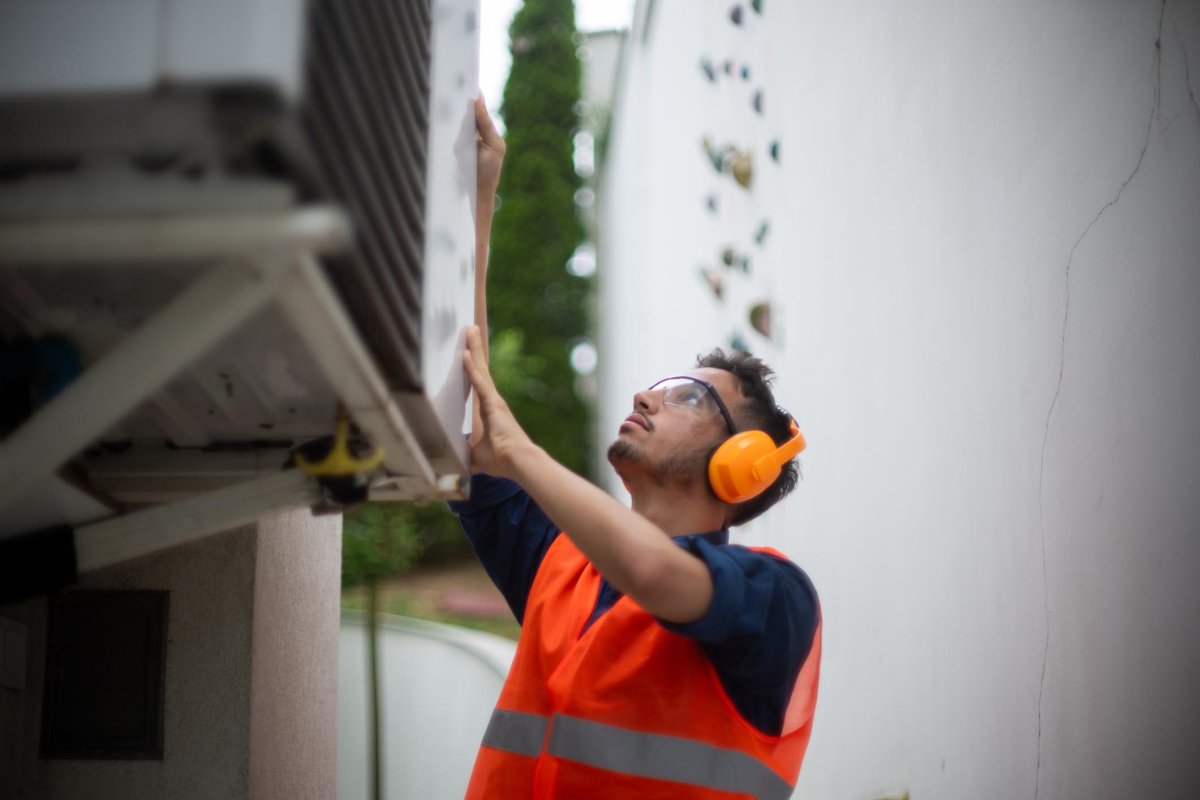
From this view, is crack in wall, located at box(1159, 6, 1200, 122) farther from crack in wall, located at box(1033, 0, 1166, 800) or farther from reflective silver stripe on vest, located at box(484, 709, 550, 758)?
reflective silver stripe on vest, located at box(484, 709, 550, 758)

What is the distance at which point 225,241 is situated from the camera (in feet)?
2.94

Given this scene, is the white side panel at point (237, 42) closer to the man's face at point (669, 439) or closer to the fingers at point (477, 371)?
the fingers at point (477, 371)

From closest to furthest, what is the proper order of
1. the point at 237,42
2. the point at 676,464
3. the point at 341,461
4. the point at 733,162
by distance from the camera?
the point at 237,42 < the point at 341,461 < the point at 676,464 < the point at 733,162

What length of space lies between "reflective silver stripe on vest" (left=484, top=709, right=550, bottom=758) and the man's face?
Result: 0.54 metres

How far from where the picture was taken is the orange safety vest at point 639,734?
6.18 feet

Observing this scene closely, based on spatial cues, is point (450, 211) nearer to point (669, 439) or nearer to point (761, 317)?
point (669, 439)

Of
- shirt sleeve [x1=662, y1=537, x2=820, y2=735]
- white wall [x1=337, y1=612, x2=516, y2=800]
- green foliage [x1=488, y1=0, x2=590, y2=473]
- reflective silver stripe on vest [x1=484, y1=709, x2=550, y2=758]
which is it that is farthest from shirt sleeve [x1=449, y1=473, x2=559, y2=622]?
green foliage [x1=488, y1=0, x2=590, y2=473]

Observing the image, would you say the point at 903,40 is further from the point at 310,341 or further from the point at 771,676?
the point at 310,341

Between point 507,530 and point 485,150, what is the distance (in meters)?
0.83

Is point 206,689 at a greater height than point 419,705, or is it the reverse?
point 206,689

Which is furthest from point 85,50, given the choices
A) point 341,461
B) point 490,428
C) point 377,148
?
point 490,428

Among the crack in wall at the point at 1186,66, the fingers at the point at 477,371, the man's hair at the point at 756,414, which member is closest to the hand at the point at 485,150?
the fingers at the point at 477,371

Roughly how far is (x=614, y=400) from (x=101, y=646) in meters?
9.38

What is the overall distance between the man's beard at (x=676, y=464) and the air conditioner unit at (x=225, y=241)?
2.28 ft
